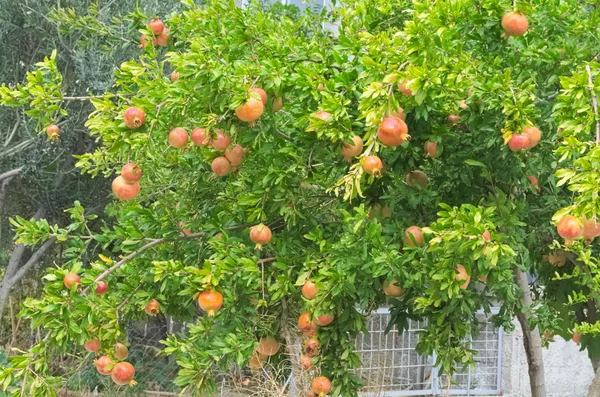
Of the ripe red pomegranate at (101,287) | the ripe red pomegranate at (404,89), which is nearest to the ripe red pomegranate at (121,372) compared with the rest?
the ripe red pomegranate at (101,287)

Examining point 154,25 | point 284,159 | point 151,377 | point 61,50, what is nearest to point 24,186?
point 61,50

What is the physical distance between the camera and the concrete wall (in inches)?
384

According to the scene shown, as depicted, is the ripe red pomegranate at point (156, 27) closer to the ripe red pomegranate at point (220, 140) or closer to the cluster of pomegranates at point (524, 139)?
the ripe red pomegranate at point (220, 140)

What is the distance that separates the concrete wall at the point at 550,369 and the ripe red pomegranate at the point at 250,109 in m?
7.62

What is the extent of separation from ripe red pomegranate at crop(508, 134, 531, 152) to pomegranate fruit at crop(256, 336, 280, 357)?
4.97ft

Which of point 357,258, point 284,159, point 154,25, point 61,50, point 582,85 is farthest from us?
point 61,50

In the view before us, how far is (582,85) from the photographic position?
2705mm

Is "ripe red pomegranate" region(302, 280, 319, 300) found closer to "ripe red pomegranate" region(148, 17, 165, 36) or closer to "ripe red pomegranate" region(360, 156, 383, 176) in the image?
"ripe red pomegranate" region(360, 156, 383, 176)

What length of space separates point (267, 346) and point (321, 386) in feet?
1.09

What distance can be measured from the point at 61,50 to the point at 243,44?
16.4 ft

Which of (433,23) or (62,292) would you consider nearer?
(433,23)

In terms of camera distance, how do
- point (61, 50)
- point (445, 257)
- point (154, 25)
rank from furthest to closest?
point (61, 50) < point (154, 25) < point (445, 257)

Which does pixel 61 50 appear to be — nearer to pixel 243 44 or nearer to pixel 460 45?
pixel 243 44

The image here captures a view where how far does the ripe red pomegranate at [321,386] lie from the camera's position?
3572 mm
